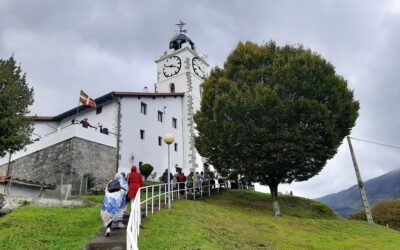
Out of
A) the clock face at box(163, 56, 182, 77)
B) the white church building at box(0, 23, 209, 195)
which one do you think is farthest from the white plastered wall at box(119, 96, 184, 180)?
the clock face at box(163, 56, 182, 77)

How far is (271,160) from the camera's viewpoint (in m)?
18.5

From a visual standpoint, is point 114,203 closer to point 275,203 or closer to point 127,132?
point 275,203

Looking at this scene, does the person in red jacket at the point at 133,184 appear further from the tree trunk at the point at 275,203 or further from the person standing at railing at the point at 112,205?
the tree trunk at the point at 275,203

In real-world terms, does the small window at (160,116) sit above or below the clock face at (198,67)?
below

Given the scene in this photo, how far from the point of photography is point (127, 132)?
95.6 feet

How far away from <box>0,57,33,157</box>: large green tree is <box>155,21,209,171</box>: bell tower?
16389 mm

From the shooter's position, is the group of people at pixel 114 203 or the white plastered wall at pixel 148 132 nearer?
the group of people at pixel 114 203

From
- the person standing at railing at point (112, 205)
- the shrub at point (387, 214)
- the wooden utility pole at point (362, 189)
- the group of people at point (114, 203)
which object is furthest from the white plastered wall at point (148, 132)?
the shrub at point (387, 214)

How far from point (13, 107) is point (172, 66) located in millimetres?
21107

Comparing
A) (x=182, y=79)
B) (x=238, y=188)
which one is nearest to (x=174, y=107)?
(x=182, y=79)

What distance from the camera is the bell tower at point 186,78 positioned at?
3406 centimetres

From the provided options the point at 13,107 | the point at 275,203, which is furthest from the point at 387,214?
the point at 13,107

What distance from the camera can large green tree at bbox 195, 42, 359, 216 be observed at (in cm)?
1819

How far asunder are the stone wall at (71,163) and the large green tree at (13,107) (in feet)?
16.8
